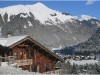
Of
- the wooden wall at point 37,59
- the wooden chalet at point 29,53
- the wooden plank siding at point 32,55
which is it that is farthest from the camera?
the wooden wall at point 37,59

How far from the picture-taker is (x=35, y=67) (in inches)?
1415

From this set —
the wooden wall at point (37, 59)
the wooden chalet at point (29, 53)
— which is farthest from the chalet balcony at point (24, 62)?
the wooden wall at point (37, 59)

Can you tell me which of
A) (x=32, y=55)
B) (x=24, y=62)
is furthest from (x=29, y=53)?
(x=24, y=62)

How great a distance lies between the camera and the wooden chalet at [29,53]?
32188mm

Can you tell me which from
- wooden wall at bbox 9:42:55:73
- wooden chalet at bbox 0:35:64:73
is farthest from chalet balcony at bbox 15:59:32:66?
wooden wall at bbox 9:42:55:73

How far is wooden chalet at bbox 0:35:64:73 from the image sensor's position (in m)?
32.2

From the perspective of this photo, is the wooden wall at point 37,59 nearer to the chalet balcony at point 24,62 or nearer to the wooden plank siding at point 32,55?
the wooden plank siding at point 32,55

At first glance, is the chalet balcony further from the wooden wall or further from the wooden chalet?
the wooden wall

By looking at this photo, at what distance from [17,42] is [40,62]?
247 inches

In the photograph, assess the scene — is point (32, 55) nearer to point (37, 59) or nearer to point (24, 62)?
point (37, 59)

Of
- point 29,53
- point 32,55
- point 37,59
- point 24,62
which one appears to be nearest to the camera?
point 24,62

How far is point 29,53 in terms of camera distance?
1362 inches

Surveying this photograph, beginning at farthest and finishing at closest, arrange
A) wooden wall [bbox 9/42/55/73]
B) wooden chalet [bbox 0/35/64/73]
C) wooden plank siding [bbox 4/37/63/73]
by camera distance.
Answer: wooden wall [bbox 9/42/55/73] → wooden plank siding [bbox 4/37/63/73] → wooden chalet [bbox 0/35/64/73]

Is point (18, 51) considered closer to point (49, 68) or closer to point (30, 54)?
point (30, 54)
